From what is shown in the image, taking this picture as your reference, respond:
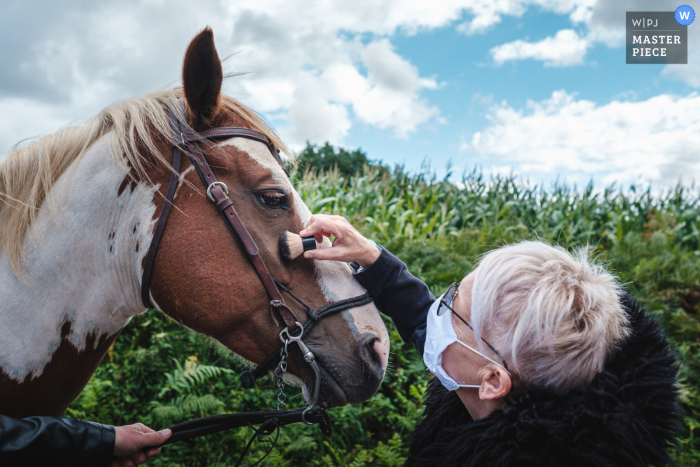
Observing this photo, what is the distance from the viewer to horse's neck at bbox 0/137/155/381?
1.57m

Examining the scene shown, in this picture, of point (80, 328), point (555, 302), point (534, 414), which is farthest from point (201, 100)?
point (534, 414)

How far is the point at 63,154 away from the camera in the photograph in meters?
1.74

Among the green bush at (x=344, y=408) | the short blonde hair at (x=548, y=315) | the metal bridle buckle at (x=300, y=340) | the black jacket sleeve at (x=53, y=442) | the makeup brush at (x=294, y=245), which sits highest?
the makeup brush at (x=294, y=245)

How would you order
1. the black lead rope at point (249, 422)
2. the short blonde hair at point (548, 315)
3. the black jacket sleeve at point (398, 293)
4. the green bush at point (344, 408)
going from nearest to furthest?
the short blonde hair at point (548, 315) < the black lead rope at point (249, 422) < the black jacket sleeve at point (398, 293) < the green bush at point (344, 408)

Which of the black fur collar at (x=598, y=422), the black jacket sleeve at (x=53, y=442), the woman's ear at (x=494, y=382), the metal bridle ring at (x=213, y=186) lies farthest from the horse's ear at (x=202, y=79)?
the black fur collar at (x=598, y=422)

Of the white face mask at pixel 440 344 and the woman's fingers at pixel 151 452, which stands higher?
the white face mask at pixel 440 344

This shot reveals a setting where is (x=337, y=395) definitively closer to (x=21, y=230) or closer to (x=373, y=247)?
(x=373, y=247)

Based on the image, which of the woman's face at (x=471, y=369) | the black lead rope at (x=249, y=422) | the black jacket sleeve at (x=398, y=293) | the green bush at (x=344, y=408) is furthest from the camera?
the green bush at (x=344, y=408)

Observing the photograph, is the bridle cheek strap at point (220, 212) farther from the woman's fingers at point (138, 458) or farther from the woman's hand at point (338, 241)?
the woman's fingers at point (138, 458)

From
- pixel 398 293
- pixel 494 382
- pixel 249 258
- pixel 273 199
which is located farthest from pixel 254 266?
pixel 494 382

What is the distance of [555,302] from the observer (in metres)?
1.32

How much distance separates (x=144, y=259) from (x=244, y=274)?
404 mm

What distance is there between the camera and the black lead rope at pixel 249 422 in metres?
1.78

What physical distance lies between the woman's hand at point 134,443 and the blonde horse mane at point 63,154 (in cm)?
74
